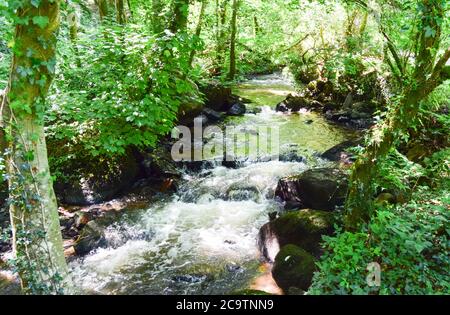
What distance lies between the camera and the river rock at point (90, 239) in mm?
6711

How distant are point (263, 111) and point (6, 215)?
11330 mm

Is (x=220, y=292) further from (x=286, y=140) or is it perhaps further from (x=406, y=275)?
(x=286, y=140)

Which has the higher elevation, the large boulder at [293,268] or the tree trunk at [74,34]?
the tree trunk at [74,34]

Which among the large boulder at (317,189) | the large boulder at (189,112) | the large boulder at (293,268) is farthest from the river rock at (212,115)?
the large boulder at (293,268)

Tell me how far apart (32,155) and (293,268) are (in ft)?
13.2

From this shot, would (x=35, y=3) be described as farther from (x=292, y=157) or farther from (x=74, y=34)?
(x=74, y=34)

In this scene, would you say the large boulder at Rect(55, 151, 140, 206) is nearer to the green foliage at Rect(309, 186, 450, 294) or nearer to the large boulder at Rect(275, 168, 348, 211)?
the large boulder at Rect(275, 168, 348, 211)

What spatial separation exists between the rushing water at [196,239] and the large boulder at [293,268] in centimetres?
61

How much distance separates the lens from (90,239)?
6.87 m

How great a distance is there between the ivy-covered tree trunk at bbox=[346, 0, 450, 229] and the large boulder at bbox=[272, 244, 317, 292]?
871 mm

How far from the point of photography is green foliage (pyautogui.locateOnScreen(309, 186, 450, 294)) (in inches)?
157

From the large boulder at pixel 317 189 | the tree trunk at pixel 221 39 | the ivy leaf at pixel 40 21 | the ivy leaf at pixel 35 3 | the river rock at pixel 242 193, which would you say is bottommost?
the river rock at pixel 242 193

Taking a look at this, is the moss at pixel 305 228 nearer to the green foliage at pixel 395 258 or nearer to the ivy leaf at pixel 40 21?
the green foliage at pixel 395 258

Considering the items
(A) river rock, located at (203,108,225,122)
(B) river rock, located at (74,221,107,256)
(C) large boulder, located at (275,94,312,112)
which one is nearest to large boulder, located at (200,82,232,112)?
(A) river rock, located at (203,108,225,122)
